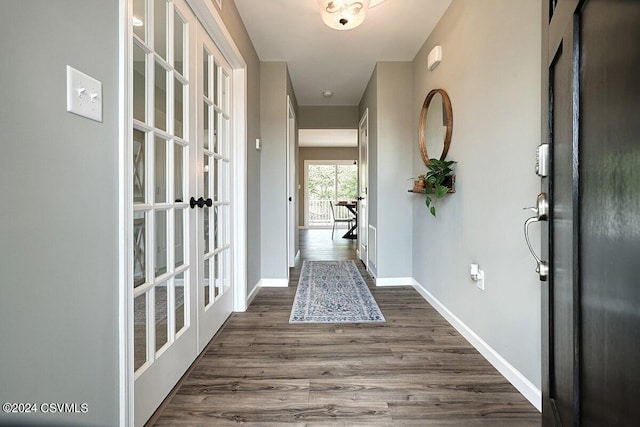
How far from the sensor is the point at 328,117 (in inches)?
199

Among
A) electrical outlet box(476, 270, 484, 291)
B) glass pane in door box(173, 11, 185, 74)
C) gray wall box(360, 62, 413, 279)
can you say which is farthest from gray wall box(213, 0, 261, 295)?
electrical outlet box(476, 270, 484, 291)

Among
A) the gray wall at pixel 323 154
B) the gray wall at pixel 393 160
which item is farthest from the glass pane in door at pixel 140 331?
the gray wall at pixel 323 154

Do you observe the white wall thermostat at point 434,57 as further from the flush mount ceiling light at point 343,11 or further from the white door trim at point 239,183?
the white door trim at point 239,183

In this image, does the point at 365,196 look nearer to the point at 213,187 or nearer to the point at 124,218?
the point at 213,187

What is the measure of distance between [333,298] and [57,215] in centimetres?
242

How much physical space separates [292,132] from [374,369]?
10.9ft

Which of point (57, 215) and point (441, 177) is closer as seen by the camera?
point (57, 215)

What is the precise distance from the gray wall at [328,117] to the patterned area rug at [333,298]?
2.32m

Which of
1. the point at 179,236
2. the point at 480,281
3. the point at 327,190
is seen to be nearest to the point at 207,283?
the point at 179,236

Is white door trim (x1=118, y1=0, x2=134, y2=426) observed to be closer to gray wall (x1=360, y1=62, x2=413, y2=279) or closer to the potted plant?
the potted plant

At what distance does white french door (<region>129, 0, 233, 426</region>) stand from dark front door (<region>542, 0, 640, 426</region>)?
1276mm

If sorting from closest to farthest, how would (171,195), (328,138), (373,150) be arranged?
(171,195)
(373,150)
(328,138)

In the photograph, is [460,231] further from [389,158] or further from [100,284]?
[100,284]

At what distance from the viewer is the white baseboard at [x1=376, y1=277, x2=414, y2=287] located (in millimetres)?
3316
